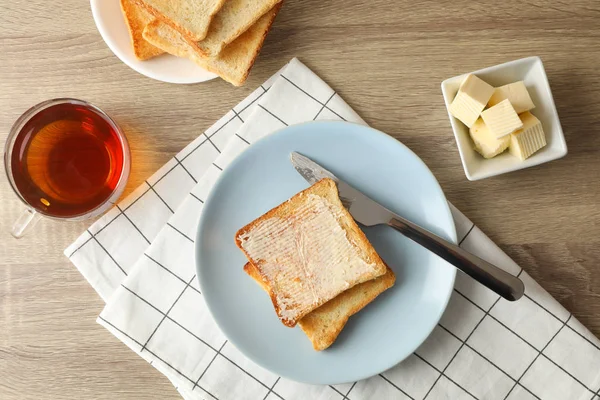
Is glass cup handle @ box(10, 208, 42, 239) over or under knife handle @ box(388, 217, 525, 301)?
over

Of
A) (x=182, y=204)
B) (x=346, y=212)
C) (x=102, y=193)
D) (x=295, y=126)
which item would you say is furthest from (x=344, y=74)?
(x=102, y=193)

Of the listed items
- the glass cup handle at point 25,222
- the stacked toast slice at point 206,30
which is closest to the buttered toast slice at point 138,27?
the stacked toast slice at point 206,30

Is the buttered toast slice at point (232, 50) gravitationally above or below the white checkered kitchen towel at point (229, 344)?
above

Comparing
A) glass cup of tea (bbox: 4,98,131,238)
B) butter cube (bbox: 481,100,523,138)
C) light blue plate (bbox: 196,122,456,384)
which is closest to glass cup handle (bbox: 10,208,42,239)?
glass cup of tea (bbox: 4,98,131,238)

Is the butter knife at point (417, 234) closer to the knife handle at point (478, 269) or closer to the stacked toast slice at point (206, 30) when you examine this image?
the knife handle at point (478, 269)

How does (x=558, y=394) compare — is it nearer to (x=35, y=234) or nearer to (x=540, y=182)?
(x=540, y=182)

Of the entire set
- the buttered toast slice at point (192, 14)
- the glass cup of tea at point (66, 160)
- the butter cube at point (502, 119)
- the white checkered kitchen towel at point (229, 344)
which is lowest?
the white checkered kitchen towel at point (229, 344)

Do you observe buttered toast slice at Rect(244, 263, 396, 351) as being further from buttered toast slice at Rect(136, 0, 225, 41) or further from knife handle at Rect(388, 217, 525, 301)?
buttered toast slice at Rect(136, 0, 225, 41)
